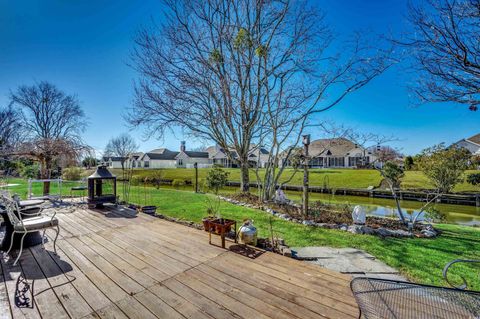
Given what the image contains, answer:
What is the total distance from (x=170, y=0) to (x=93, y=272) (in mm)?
8914

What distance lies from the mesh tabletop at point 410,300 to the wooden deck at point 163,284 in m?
0.38

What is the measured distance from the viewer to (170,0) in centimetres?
802

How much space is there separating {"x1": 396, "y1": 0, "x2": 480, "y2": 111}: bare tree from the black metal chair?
5.53 meters

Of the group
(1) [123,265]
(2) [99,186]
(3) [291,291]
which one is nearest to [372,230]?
(3) [291,291]

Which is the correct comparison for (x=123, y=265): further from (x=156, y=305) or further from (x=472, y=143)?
(x=472, y=143)

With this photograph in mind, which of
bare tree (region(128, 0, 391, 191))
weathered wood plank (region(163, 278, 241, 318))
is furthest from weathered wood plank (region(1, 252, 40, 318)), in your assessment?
bare tree (region(128, 0, 391, 191))

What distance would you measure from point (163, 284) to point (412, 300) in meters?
2.51

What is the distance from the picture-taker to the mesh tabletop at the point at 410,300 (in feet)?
5.41

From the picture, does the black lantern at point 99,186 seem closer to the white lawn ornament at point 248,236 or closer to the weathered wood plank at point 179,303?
the white lawn ornament at point 248,236

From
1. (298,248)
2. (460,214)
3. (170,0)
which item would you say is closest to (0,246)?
(298,248)

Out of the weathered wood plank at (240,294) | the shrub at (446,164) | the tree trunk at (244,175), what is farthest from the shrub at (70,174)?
the shrub at (446,164)

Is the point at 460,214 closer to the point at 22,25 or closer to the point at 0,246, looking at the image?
the point at 0,246

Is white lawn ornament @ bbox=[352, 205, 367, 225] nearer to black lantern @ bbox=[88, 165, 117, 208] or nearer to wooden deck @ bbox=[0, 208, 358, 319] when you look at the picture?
wooden deck @ bbox=[0, 208, 358, 319]

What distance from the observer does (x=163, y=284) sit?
2.57 meters
